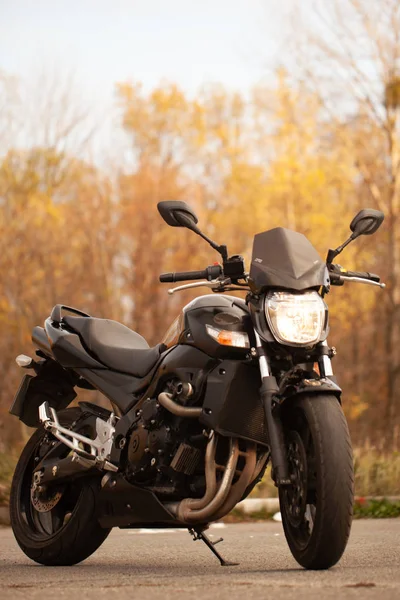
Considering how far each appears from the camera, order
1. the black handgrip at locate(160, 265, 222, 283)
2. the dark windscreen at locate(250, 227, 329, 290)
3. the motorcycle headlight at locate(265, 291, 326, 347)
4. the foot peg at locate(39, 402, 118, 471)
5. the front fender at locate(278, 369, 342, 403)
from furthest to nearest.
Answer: the foot peg at locate(39, 402, 118, 471) < the black handgrip at locate(160, 265, 222, 283) < the dark windscreen at locate(250, 227, 329, 290) < the motorcycle headlight at locate(265, 291, 326, 347) < the front fender at locate(278, 369, 342, 403)

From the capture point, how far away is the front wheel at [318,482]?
17.4ft

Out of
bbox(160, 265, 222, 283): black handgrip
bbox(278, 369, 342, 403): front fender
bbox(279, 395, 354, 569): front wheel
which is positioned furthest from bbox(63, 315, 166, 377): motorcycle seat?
bbox(279, 395, 354, 569): front wheel

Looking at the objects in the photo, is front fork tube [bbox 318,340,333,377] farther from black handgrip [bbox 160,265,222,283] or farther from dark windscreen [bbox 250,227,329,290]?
black handgrip [bbox 160,265,222,283]

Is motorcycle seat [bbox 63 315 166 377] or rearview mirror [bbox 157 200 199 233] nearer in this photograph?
rearview mirror [bbox 157 200 199 233]

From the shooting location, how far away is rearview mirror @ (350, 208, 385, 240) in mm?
6355

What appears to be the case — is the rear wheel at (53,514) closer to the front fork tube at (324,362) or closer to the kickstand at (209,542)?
the kickstand at (209,542)

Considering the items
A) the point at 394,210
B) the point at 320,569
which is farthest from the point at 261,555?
the point at 394,210

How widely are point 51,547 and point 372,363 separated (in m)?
34.5

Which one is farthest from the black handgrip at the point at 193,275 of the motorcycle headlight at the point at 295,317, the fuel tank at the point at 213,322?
the motorcycle headlight at the point at 295,317

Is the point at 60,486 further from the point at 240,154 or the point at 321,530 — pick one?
the point at 240,154

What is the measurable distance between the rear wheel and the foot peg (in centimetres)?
12

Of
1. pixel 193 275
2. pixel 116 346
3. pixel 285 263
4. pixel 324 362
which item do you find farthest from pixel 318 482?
pixel 116 346

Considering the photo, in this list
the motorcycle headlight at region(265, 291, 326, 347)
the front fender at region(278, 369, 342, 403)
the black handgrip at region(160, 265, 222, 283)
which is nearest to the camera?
the front fender at region(278, 369, 342, 403)

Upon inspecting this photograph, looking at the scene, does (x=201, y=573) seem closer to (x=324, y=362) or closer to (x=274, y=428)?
(x=274, y=428)
